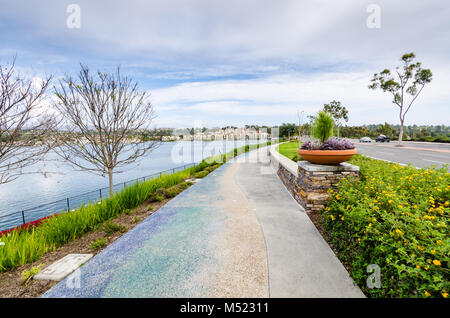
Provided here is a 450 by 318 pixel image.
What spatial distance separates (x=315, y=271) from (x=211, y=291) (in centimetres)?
148

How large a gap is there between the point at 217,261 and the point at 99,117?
5.81m

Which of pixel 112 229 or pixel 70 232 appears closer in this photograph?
pixel 70 232

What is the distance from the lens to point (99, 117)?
5934mm

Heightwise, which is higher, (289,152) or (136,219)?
(289,152)

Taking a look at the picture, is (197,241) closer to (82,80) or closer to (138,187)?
(138,187)

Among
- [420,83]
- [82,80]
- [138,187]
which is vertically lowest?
[138,187]

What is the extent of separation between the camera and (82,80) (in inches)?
218

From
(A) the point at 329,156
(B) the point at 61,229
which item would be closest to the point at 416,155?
(A) the point at 329,156

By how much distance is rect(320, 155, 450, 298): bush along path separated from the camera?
1.75 metres

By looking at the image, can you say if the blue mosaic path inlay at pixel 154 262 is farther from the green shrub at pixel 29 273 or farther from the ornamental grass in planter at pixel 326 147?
the ornamental grass in planter at pixel 326 147

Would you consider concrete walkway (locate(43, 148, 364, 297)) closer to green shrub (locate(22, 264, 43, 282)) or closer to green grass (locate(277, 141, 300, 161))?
green shrub (locate(22, 264, 43, 282))

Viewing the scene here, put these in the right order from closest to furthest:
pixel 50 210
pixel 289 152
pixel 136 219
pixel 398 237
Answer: pixel 398 237 < pixel 136 219 < pixel 50 210 < pixel 289 152

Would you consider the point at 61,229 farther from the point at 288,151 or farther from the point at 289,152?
the point at 288,151
